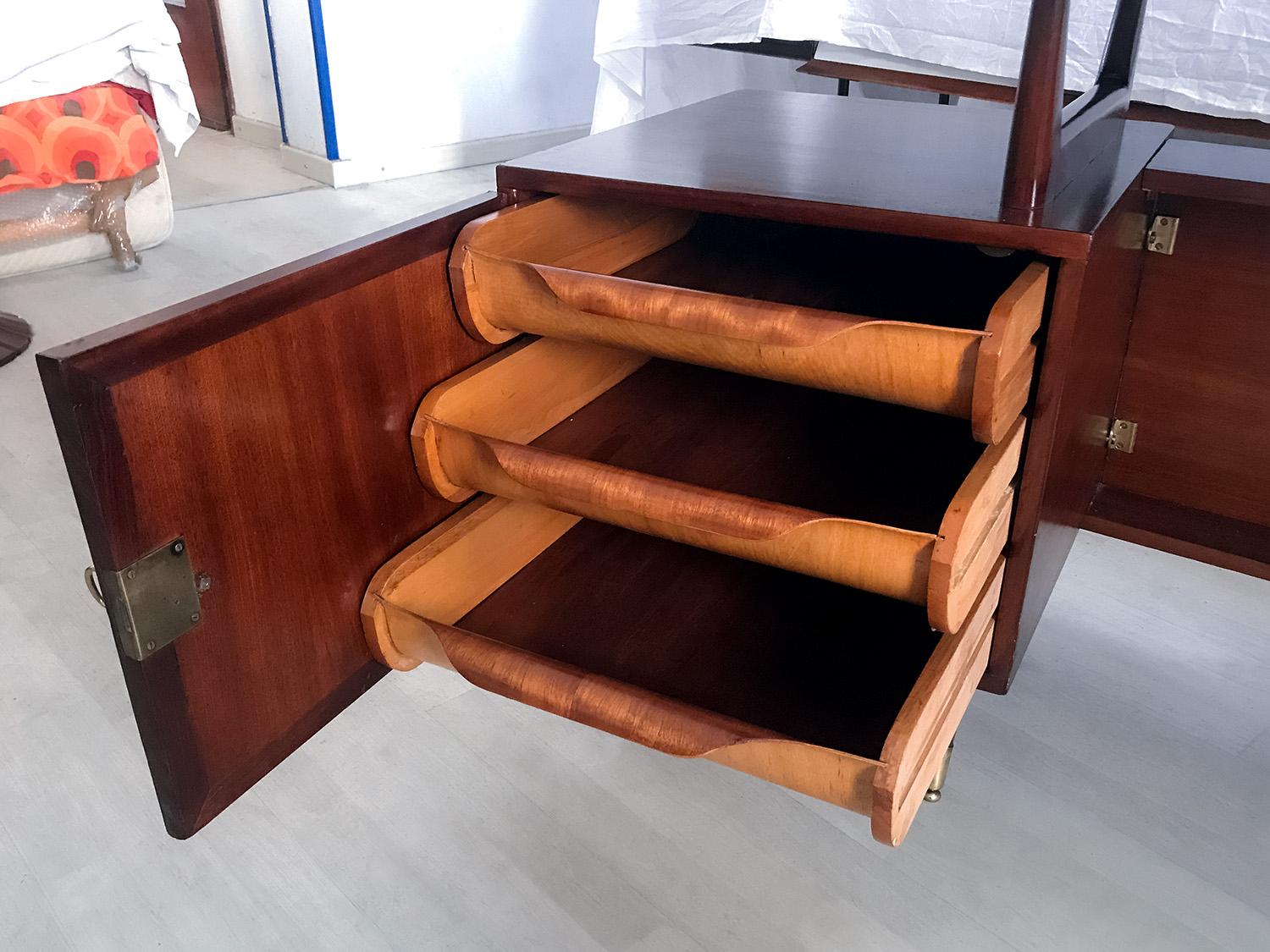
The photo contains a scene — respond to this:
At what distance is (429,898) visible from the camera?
2.29 ft

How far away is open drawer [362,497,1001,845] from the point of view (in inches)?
21.4

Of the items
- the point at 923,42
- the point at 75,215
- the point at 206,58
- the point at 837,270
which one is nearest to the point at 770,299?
the point at 837,270

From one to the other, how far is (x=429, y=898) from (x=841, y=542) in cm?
37

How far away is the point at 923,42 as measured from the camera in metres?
1.51

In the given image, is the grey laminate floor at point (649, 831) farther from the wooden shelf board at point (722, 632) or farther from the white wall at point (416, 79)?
the white wall at point (416, 79)

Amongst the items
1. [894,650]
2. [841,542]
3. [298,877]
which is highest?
[841,542]

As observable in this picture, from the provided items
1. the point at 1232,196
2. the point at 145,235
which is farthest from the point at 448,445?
the point at 145,235

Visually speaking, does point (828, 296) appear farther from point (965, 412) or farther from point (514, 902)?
point (514, 902)

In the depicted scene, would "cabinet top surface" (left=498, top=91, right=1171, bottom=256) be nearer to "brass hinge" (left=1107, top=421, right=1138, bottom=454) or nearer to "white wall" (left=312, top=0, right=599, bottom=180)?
"brass hinge" (left=1107, top=421, right=1138, bottom=454)

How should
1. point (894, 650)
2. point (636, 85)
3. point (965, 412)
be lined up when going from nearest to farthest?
1. point (965, 412)
2. point (894, 650)
3. point (636, 85)

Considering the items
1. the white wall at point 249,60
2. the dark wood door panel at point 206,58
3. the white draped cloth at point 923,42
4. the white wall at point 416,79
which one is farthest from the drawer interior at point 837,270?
the dark wood door panel at point 206,58

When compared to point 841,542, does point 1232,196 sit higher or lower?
higher

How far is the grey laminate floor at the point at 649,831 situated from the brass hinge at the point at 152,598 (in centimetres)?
29

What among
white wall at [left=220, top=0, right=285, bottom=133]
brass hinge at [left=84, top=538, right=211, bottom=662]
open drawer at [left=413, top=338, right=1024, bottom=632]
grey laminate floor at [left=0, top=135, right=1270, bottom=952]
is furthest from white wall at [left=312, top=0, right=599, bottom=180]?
brass hinge at [left=84, top=538, right=211, bottom=662]
